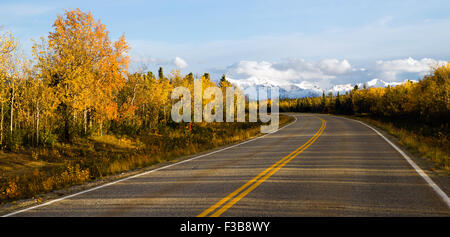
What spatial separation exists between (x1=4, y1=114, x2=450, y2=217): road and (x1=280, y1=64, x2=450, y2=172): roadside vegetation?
339 cm

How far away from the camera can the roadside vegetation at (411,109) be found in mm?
16442

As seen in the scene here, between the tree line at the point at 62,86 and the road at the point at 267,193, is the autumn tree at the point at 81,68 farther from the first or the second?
the road at the point at 267,193

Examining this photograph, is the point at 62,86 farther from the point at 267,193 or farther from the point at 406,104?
the point at 406,104

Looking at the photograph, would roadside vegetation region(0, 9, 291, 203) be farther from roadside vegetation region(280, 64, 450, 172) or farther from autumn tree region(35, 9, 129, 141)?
roadside vegetation region(280, 64, 450, 172)

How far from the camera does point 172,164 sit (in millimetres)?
11273

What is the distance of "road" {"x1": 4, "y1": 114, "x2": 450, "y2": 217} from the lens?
538 centimetres

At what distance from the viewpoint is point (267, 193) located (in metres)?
6.53

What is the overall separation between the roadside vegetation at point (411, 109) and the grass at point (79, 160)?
11.0m

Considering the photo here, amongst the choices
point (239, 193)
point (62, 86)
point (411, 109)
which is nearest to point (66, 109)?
point (62, 86)

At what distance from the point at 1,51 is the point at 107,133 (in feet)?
37.5

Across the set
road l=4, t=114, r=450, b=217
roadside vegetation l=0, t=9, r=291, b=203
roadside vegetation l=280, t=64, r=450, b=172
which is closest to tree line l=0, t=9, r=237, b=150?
roadside vegetation l=0, t=9, r=291, b=203

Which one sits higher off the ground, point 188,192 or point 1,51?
point 1,51

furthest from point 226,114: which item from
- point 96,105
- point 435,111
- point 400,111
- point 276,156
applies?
point 400,111
